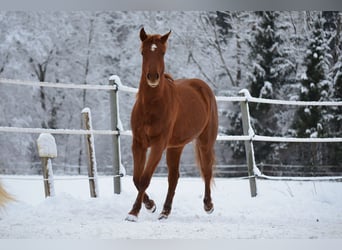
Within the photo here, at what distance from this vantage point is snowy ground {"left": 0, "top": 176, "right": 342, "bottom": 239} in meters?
3.09

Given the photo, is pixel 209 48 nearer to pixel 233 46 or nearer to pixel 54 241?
pixel 233 46

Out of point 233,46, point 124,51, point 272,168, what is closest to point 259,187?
point 272,168

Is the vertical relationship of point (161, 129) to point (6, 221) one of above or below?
above

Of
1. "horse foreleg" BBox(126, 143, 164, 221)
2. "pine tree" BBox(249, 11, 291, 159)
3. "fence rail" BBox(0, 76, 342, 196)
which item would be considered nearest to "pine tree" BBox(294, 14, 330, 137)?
"fence rail" BBox(0, 76, 342, 196)

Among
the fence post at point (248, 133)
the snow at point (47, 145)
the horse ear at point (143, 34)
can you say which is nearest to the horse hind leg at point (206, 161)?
the fence post at point (248, 133)

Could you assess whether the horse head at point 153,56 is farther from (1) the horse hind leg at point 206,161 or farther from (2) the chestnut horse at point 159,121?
(1) the horse hind leg at point 206,161

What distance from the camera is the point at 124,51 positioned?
4.20 m

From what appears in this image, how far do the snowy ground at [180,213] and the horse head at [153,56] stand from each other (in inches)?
26.0

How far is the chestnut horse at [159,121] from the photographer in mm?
3062

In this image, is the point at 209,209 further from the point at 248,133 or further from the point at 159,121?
the point at 248,133

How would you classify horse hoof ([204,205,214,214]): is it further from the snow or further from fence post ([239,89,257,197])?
the snow

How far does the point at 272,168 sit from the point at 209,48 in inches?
42.1

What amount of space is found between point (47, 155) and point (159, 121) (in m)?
0.83

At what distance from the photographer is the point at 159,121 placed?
309 centimetres
